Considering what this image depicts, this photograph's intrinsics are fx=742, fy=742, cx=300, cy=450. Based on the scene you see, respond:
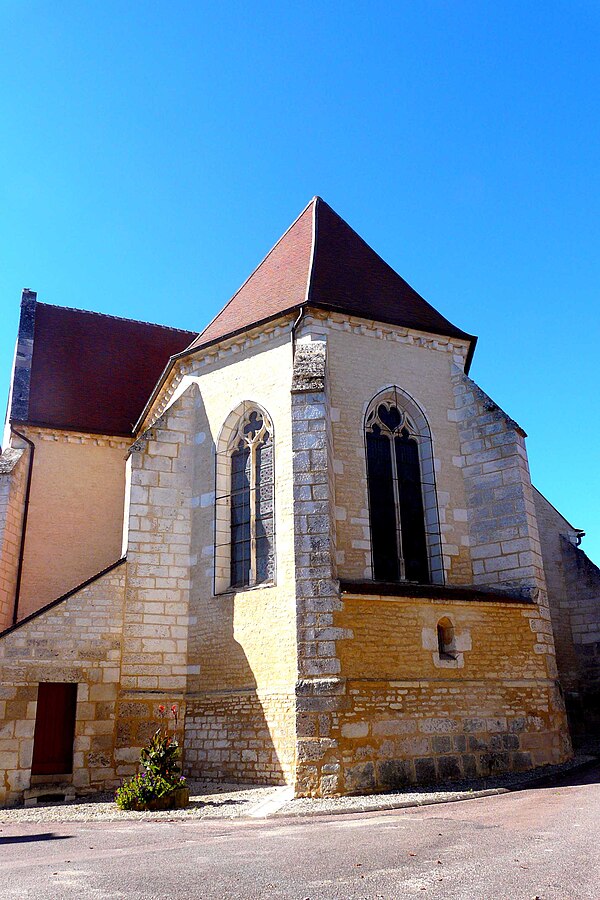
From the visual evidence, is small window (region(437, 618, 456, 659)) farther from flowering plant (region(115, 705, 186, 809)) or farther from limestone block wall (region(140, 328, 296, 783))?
flowering plant (region(115, 705, 186, 809))

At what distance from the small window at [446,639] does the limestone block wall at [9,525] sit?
26.5 ft

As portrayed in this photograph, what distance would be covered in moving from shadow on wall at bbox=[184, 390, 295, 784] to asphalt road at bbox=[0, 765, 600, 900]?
2051 millimetres

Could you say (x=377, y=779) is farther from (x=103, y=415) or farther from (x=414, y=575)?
(x=103, y=415)

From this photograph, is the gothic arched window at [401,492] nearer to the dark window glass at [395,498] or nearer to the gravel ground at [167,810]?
the dark window glass at [395,498]

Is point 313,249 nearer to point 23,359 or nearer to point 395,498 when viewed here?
point 395,498

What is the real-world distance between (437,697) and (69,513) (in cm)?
857

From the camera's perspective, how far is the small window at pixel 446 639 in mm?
10938

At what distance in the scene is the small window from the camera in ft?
35.9

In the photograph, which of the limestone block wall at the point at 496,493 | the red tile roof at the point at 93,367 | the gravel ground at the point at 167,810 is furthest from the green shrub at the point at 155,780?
the red tile roof at the point at 93,367

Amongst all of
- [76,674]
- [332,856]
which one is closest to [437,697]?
[332,856]

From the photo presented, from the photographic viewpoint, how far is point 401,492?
12312 mm

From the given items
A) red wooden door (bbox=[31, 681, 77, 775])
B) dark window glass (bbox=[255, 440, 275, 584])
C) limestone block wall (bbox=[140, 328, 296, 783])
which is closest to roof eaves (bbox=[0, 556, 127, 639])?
red wooden door (bbox=[31, 681, 77, 775])

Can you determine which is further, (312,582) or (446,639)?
(446,639)

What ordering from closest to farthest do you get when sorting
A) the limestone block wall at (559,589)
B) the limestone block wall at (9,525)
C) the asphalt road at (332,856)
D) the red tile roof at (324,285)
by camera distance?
1. the asphalt road at (332,856)
2. the red tile roof at (324,285)
3. the limestone block wall at (9,525)
4. the limestone block wall at (559,589)
